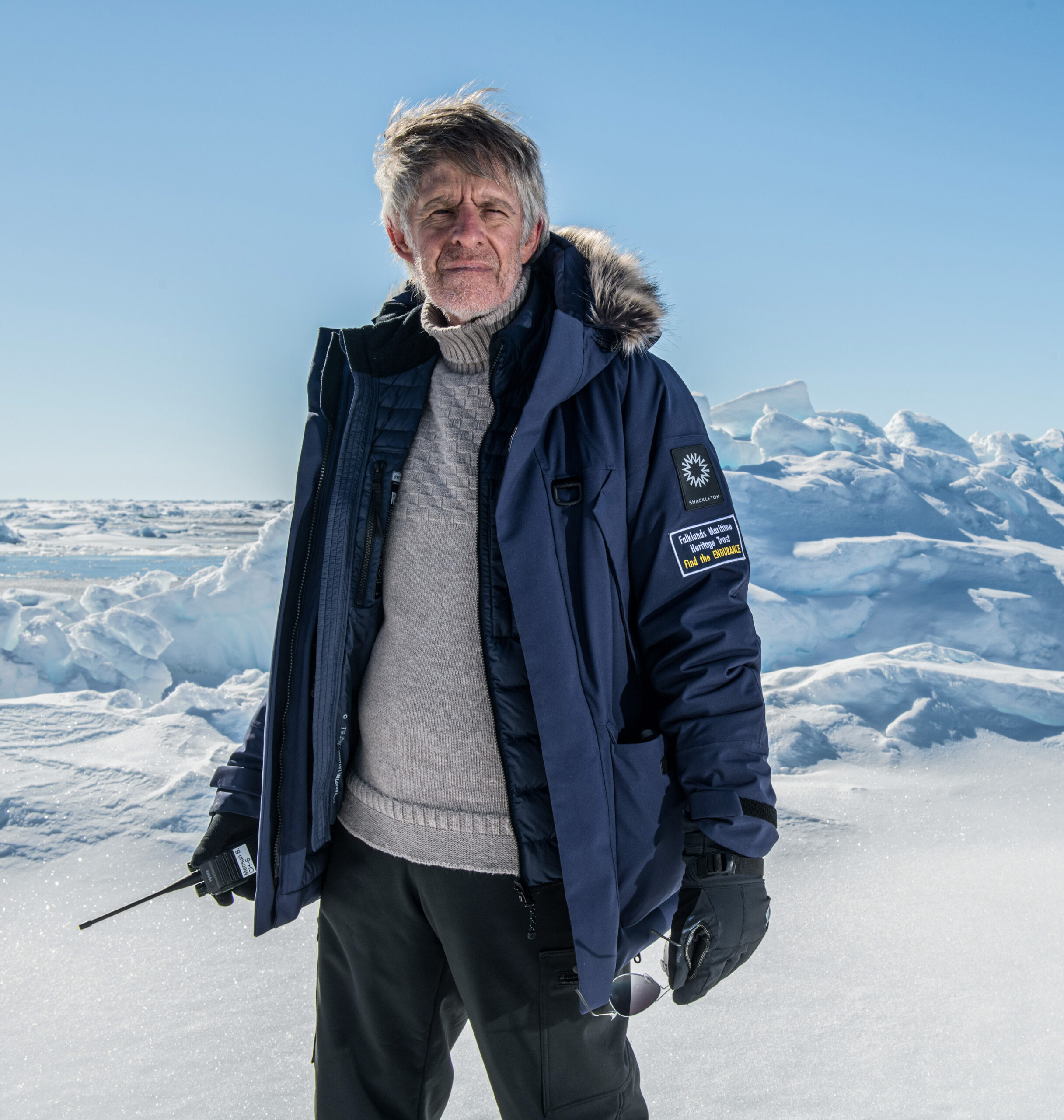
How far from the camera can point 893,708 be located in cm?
324

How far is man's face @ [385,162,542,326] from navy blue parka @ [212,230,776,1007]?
6cm

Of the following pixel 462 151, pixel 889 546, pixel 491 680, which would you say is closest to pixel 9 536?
pixel 889 546

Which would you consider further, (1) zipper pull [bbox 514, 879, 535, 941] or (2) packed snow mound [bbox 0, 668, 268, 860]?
(2) packed snow mound [bbox 0, 668, 268, 860]

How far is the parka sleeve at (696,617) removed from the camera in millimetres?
1026

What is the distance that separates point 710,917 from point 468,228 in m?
0.98

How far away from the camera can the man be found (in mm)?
1025

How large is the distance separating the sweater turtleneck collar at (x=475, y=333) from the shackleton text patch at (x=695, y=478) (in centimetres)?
32

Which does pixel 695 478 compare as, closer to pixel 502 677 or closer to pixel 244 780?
pixel 502 677

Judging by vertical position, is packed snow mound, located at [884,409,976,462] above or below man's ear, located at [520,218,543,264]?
below

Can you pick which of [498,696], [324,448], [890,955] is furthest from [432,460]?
[890,955]

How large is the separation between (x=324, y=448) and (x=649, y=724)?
0.64 metres

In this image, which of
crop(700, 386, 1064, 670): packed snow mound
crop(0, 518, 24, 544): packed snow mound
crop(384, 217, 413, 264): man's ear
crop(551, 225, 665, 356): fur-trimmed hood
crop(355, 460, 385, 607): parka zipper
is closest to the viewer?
crop(551, 225, 665, 356): fur-trimmed hood

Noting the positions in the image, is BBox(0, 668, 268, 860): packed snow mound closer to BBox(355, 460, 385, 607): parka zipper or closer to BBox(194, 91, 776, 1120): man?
BBox(194, 91, 776, 1120): man

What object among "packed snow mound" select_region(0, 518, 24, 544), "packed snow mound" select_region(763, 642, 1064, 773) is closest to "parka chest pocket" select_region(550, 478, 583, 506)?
"packed snow mound" select_region(763, 642, 1064, 773)
